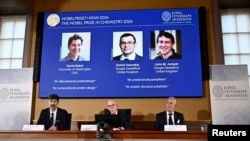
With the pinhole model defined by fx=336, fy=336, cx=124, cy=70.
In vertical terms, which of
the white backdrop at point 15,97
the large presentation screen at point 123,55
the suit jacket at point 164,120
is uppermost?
the large presentation screen at point 123,55

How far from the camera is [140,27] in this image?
5520 millimetres

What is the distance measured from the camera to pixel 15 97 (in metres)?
5.36

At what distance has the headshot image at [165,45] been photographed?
5383mm

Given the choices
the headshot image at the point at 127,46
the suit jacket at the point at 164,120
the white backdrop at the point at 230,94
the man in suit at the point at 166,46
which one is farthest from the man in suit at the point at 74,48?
the white backdrop at the point at 230,94

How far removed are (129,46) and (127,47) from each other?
0.12ft

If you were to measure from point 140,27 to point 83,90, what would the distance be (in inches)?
54.6

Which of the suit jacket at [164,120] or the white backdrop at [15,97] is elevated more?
the white backdrop at [15,97]

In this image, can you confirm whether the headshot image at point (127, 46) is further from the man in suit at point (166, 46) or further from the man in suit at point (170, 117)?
the man in suit at point (170, 117)

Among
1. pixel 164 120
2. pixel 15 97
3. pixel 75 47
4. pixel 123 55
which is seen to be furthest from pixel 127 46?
pixel 15 97

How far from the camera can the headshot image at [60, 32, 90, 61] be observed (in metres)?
5.53

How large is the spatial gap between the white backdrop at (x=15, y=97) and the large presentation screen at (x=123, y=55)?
256mm

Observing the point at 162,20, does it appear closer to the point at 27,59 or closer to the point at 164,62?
the point at 164,62

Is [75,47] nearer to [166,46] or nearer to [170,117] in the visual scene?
[166,46]

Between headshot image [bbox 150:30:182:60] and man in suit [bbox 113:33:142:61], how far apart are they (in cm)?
29
